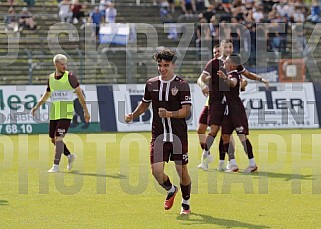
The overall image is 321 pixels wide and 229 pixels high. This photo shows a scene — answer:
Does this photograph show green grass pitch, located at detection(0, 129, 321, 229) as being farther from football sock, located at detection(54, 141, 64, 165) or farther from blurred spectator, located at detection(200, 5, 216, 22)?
blurred spectator, located at detection(200, 5, 216, 22)

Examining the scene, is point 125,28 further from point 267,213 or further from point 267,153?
point 267,213

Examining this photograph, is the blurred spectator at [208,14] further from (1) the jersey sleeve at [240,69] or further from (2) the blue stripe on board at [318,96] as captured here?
(1) the jersey sleeve at [240,69]

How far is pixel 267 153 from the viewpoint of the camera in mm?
19781

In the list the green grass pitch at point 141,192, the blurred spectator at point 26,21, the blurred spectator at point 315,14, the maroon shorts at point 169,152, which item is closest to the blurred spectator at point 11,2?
the blurred spectator at point 26,21

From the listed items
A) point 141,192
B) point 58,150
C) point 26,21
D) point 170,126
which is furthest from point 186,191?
point 26,21

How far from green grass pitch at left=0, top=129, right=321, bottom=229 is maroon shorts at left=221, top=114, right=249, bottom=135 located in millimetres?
879

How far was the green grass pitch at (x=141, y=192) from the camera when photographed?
1067 centimetres

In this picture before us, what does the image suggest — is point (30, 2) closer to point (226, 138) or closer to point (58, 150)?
point (58, 150)

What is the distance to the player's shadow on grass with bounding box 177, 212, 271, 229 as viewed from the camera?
10.3m

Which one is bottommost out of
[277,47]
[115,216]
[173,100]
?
[115,216]

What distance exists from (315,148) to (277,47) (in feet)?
39.3

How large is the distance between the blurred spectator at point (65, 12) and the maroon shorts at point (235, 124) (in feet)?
55.1

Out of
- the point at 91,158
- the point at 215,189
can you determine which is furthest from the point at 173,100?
the point at 91,158

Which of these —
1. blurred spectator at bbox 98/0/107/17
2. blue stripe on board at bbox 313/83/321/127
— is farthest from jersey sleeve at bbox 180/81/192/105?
blurred spectator at bbox 98/0/107/17
